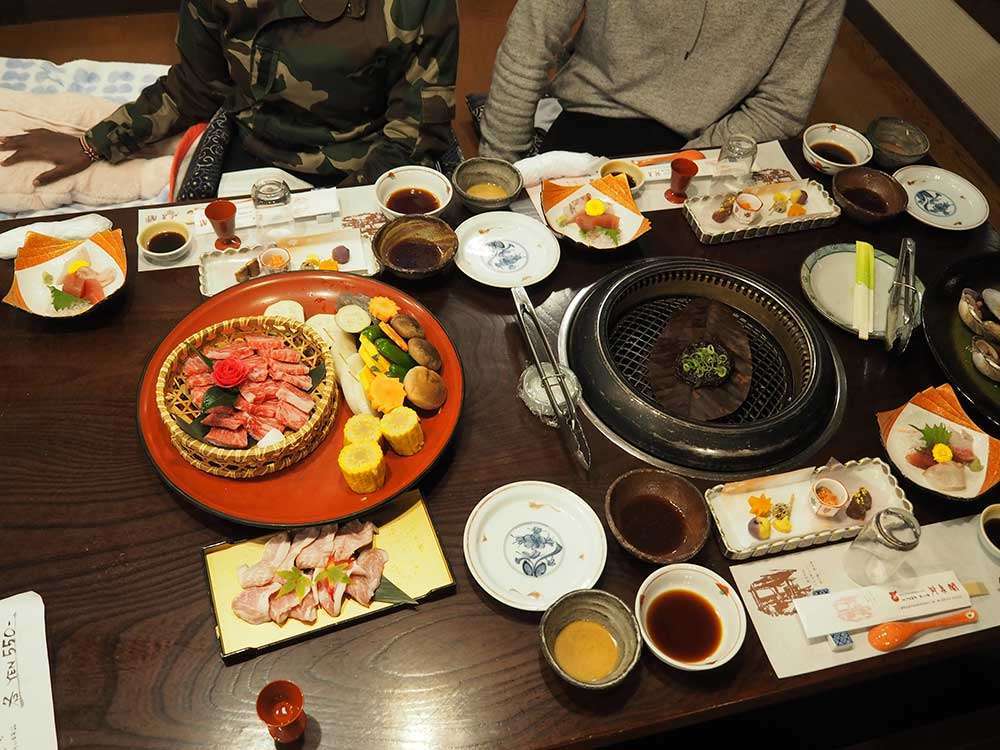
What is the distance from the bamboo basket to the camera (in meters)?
1.95

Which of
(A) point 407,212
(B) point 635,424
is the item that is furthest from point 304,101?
(B) point 635,424

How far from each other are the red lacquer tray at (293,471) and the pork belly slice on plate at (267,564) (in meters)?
0.06

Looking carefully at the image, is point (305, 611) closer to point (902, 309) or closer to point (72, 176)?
point (902, 309)

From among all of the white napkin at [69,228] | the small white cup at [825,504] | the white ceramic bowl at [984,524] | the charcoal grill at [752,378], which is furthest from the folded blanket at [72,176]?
the white ceramic bowl at [984,524]

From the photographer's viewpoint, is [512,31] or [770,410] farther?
[512,31]

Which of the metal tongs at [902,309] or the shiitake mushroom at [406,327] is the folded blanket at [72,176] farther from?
the metal tongs at [902,309]

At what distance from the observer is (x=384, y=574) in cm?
191

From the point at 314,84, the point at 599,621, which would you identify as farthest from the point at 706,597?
A: the point at 314,84

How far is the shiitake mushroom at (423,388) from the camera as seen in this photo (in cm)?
213

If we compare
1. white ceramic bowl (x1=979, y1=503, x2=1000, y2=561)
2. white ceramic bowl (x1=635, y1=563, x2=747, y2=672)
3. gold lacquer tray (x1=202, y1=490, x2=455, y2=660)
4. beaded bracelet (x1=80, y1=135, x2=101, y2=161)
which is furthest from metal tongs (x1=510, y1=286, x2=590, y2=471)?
beaded bracelet (x1=80, y1=135, x2=101, y2=161)

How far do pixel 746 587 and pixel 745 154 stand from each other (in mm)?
1764

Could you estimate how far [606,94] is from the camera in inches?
139

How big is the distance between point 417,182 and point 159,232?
0.95 metres

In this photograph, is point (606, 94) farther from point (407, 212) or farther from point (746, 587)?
point (746, 587)
